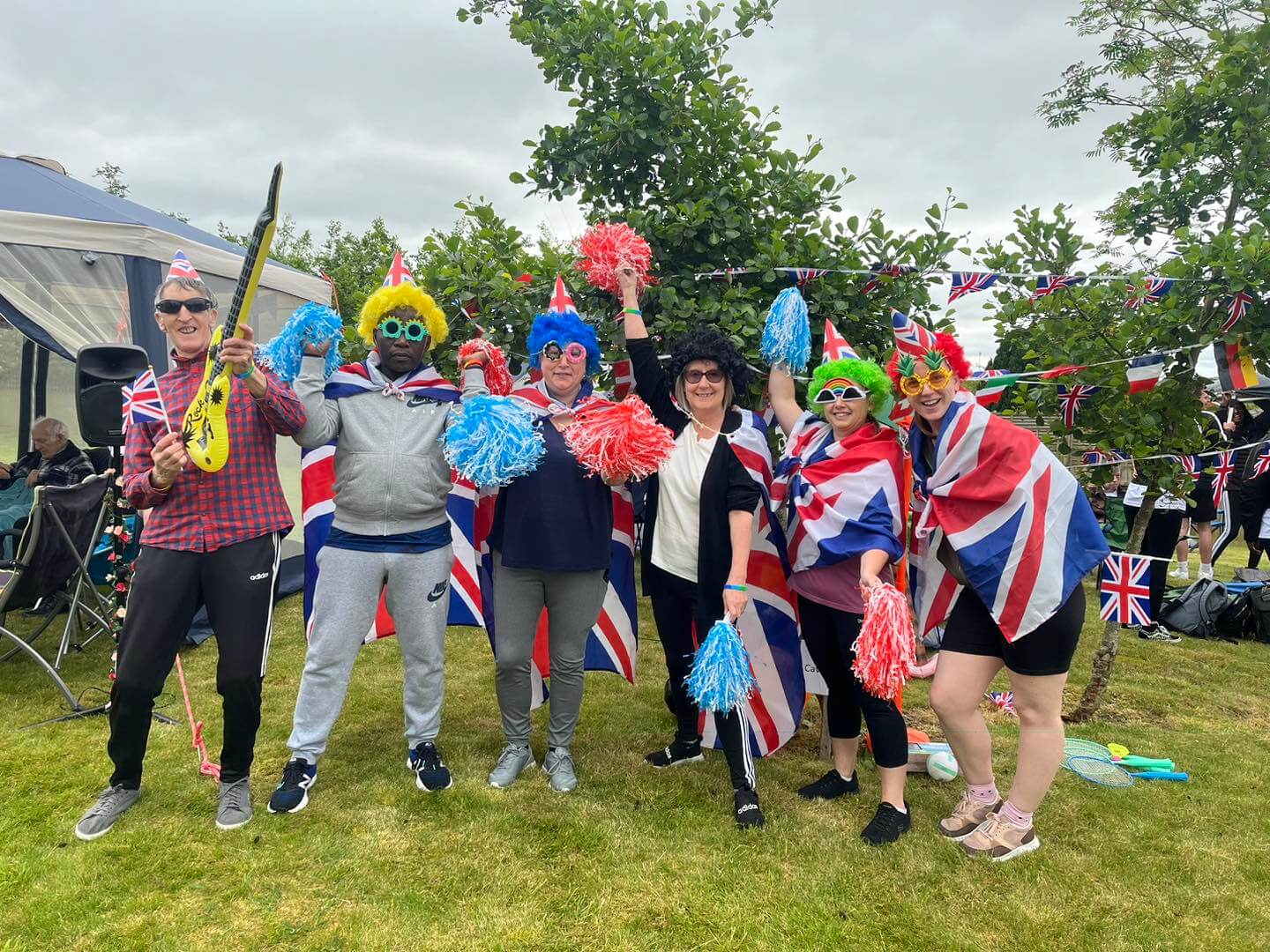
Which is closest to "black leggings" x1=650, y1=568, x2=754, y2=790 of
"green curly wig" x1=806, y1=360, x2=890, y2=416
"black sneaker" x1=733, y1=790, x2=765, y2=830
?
"black sneaker" x1=733, y1=790, x2=765, y2=830

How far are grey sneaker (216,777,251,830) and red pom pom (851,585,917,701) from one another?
2.35 meters

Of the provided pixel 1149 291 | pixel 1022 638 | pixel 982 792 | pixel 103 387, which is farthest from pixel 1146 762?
pixel 103 387

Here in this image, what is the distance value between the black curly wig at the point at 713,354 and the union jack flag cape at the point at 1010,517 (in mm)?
811

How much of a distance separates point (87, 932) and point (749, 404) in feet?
10.5

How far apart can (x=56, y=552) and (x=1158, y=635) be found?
25.9 ft

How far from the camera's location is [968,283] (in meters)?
3.87

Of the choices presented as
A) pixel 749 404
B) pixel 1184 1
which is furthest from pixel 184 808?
pixel 1184 1

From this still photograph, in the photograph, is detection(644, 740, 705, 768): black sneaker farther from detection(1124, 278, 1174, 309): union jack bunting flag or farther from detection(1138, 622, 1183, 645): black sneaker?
detection(1138, 622, 1183, 645): black sneaker

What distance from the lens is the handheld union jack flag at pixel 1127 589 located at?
3.93 metres

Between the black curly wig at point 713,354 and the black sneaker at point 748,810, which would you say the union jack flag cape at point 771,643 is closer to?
the black sneaker at point 748,810

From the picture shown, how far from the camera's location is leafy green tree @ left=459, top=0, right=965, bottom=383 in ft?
11.3

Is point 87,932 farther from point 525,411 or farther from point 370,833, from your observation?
point 525,411

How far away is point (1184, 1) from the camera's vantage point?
7.47 m

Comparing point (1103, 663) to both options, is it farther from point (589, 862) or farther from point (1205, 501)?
point (1205, 501)
